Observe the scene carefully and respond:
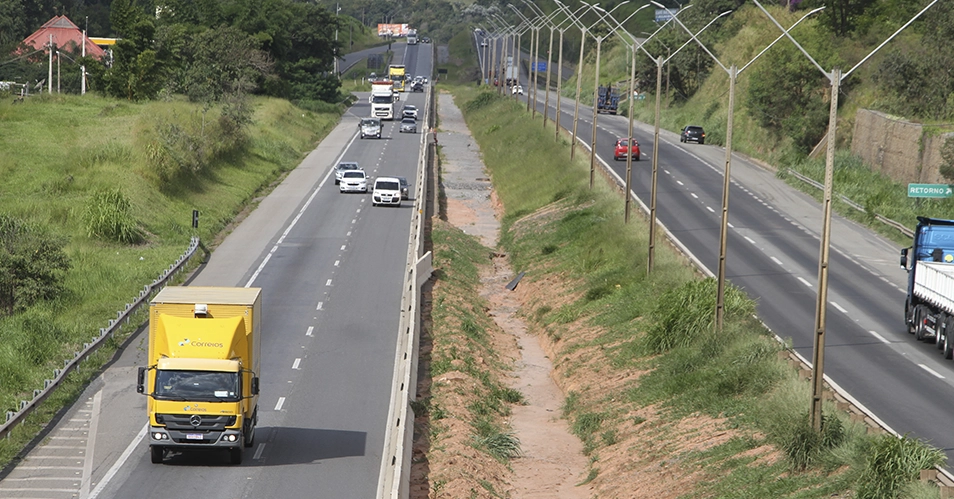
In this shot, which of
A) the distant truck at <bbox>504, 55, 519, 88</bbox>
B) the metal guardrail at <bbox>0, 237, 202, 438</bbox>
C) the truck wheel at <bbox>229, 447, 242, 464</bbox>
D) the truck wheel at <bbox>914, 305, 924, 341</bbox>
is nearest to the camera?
the truck wheel at <bbox>229, 447, 242, 464</bbox>

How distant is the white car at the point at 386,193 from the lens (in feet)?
219

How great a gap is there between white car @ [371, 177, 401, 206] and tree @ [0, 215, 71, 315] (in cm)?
2721

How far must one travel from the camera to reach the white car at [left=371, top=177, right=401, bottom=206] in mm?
66688

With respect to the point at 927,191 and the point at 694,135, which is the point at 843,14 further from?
the point at 927,191

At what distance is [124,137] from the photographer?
222 feet

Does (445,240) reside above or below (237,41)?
below

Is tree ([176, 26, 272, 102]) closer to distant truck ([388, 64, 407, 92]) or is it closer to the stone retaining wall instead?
distant truck ([388, 64, 407, 92])

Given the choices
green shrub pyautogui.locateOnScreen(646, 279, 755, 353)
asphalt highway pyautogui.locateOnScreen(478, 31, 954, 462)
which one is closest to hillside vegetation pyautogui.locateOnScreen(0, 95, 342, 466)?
green shrub pyautogui.locateOnScreen(646, 279, 755, 353)

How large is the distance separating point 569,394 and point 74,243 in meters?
25.7

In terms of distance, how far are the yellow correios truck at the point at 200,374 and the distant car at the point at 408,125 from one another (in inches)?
3419

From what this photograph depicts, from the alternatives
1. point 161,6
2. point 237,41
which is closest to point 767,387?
point 237,41

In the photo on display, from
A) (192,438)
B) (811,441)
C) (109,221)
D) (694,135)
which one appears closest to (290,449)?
(192,438)

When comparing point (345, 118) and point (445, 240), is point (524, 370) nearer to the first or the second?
point (445, 240)

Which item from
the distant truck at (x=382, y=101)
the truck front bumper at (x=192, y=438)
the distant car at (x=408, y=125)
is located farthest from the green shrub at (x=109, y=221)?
the distant truck at (x=382, y=101)
